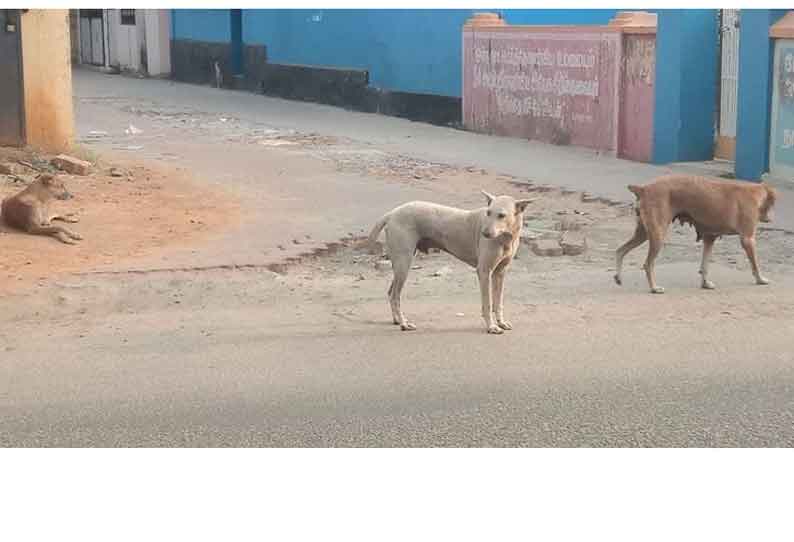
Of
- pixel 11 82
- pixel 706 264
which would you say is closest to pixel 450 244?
pixel 706 264

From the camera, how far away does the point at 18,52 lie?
50.6 feet

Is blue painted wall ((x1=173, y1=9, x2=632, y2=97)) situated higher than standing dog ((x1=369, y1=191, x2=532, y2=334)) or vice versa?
blue painted wall ((x1=173, y1=9, x2=632, y2=97))

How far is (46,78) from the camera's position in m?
15.8

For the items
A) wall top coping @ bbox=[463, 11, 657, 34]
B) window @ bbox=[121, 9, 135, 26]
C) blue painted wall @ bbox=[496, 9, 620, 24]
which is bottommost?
wall top coping @ bbox=[463, 11, 657, 34]

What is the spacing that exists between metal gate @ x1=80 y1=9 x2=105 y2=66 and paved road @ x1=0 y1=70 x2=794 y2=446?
33920 millimetres

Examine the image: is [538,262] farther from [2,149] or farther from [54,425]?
[2,149]

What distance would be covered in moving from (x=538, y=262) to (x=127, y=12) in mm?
32500

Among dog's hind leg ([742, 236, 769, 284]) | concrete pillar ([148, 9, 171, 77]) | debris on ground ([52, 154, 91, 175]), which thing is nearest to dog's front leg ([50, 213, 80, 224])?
debris on ground ([52, 154, 91, 175])

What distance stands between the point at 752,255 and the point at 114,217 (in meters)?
6.48

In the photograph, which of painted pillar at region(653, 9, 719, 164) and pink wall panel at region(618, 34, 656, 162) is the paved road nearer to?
painted pillar at region(653, 9, 719, 164)

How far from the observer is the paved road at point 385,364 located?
5.78 metres

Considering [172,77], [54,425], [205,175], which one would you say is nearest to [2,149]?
[205,175]

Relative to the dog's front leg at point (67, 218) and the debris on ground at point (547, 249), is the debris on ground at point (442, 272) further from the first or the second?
the dog's front leg at point (67, 218)

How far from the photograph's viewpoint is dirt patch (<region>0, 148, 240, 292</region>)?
10.2m
